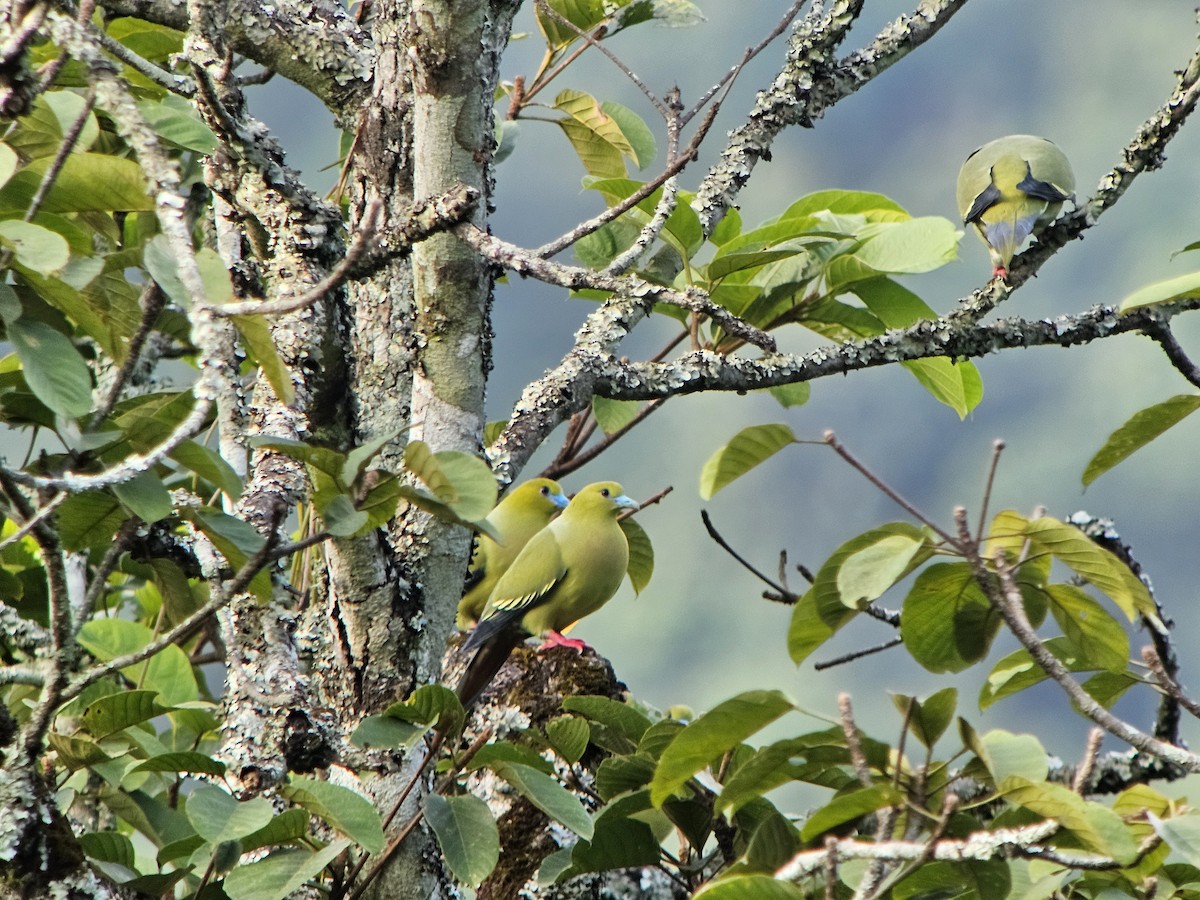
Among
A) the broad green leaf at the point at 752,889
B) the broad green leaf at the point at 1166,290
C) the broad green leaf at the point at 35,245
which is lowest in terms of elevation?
the broad green leaf at the point at 752,889

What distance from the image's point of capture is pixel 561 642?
2660mm

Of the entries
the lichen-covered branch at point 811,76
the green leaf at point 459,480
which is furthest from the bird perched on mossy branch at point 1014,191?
the green leaf at point 459,480

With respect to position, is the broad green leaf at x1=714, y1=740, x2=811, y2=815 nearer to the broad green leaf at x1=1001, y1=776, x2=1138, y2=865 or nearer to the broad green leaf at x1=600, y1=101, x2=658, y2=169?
the broad green leaf at x1=1001, y1=776, x2=1138, y2=865

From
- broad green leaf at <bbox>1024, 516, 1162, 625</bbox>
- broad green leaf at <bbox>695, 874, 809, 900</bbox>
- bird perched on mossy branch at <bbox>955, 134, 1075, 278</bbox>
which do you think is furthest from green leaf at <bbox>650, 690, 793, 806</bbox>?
bird perched on mossy branch at <bbox>955, 134, 1075, 278</bbox>

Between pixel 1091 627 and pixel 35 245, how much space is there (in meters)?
1.36

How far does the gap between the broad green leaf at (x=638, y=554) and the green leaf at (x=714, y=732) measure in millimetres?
1238

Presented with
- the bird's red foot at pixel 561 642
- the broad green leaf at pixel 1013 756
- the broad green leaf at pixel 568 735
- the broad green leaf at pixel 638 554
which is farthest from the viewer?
the broad green leaf at pixel 638 554

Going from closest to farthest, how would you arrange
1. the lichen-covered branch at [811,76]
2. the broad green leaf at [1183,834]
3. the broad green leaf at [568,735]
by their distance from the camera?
the broad green leaf at [1183,834], the broad green leaf at [568,735], the lichen-covered branch at [811,76]

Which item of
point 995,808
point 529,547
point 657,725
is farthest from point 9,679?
point 995,808

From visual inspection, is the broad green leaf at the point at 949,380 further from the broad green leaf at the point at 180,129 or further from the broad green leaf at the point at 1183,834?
the broad green leaf at the point at 180,129

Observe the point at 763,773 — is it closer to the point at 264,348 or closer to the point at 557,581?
the point at 264,348

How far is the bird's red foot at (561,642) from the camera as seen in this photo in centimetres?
251

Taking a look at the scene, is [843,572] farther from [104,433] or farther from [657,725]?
[104,433]

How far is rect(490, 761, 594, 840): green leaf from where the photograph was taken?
155cm
